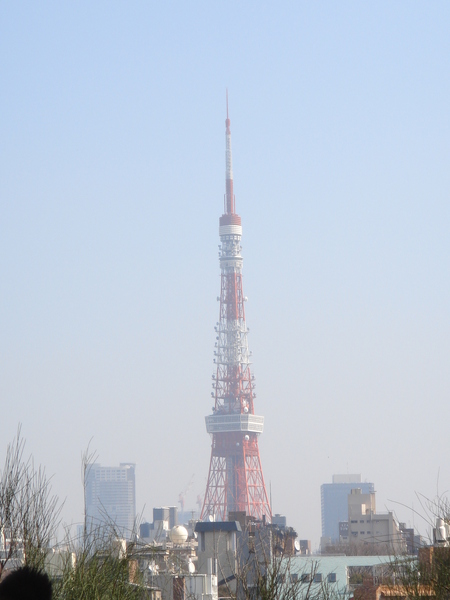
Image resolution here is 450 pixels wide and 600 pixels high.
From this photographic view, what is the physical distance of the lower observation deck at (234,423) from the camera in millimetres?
135500

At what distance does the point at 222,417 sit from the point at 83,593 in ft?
400

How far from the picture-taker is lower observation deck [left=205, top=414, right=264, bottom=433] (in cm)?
13550

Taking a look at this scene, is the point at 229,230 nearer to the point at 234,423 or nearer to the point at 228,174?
the point at 228,174

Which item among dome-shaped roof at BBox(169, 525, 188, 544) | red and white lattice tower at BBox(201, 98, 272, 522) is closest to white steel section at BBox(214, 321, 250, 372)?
Result: red and white lattice tower at BBox(201, 98, 272, 522)

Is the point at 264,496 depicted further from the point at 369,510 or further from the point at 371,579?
the point at 371,579

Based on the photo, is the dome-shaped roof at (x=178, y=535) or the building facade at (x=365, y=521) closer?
the dome-shaped roof at (x=178, y=535)

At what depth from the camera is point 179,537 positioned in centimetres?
4444

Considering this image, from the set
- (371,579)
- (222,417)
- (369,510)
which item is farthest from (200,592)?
(222,417)

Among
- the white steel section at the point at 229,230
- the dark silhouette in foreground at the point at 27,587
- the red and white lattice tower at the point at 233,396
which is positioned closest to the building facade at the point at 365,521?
the red and white lattice tower at the point at 233,396

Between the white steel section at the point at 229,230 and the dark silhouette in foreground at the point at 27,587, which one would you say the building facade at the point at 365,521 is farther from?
the dark silhouette in foreground at the point at 27,587

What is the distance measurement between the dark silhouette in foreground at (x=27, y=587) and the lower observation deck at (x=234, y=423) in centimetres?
13229

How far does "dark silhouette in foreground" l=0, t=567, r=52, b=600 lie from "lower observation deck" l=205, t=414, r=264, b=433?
434ft

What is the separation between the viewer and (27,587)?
3.76m

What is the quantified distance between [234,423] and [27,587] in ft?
436
